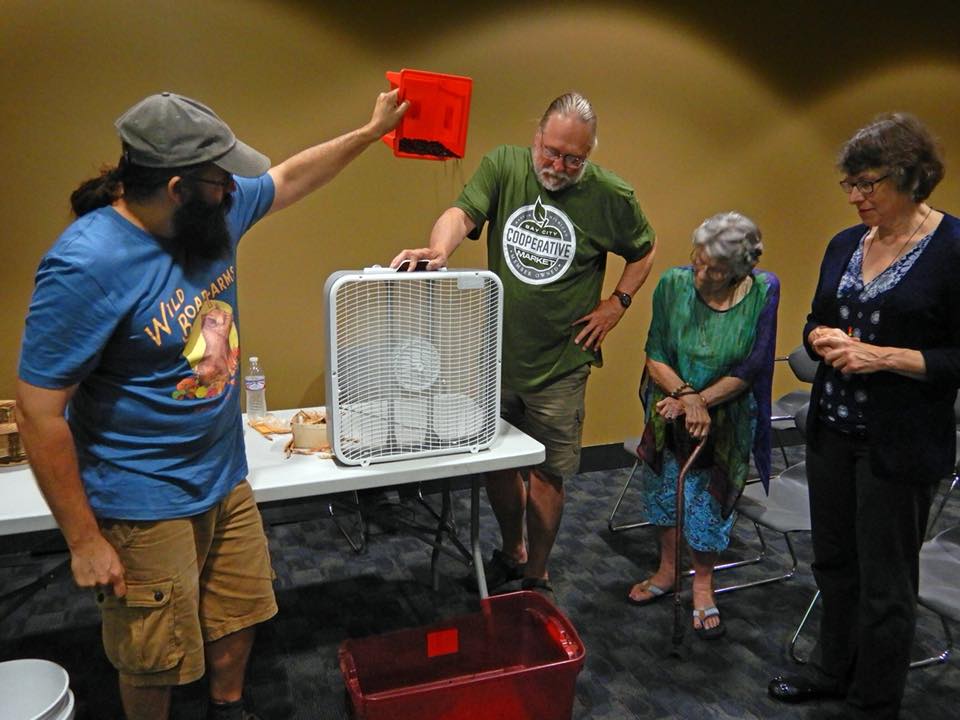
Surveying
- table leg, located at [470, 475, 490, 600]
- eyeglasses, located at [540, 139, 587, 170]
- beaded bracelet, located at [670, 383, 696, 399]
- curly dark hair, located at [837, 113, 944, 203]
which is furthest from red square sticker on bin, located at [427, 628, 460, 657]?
curly dark hair, located at [837, 113, 944, 203]

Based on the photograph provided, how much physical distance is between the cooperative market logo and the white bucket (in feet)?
5.26

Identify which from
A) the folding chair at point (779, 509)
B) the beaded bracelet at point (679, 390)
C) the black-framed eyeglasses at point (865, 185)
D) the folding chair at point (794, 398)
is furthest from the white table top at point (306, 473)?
the folding chair at point (794, 398)

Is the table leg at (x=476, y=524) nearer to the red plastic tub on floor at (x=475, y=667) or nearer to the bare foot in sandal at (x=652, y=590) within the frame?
the red plastic tub on floor at (x=475, y=667)

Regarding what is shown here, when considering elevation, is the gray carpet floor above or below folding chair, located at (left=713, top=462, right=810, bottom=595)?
below

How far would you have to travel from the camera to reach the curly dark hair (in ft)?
5.18

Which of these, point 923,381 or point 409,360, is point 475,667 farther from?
point 923,381

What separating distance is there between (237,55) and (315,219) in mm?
679

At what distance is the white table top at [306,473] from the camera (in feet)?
5.19

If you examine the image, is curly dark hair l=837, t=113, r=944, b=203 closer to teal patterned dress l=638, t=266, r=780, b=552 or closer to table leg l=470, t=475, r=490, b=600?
teal patterned dress l=638, t=266, r=780, b=552

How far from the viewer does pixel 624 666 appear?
2.23 meters

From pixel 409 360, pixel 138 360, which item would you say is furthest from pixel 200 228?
pixel 409 360

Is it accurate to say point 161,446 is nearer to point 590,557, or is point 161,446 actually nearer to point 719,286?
point 719,286

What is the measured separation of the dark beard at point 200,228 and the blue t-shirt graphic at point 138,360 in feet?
0.07

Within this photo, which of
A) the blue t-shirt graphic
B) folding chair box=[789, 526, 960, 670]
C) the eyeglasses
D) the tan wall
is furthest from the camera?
the tan wall
